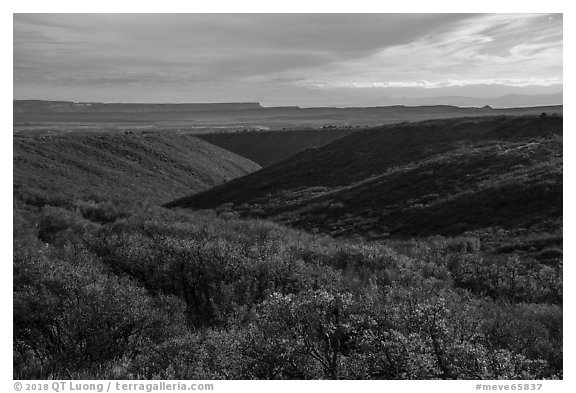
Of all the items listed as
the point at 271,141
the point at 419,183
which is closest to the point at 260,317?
the point at 419,183

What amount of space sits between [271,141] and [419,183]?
6392 cm

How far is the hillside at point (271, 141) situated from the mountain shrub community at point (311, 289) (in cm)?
5929

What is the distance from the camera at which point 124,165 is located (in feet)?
179

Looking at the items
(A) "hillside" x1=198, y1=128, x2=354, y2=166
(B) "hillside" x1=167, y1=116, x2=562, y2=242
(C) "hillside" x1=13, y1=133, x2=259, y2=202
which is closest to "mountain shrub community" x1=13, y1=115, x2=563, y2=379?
(B) "hillside" x1=167, y1=116, x2=562, y2=242

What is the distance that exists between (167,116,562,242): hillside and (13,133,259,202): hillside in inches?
400

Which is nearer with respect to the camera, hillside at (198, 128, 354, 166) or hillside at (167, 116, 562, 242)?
hillside at (167, 116, 562, 242)

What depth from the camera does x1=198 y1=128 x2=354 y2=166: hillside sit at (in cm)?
8812

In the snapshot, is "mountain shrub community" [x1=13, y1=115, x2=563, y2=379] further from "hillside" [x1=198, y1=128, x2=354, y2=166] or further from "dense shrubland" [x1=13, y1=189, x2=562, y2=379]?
"hillside" [x1=198, y1=128, x2=354, y2=166]

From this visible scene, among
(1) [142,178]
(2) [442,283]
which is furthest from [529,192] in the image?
(1) [142,178]

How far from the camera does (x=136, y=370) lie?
6266mm

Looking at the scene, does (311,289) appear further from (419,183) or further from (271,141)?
(271,141)

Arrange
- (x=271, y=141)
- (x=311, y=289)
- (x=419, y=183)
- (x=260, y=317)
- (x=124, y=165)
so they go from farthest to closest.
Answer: (x=271, y=141) < (x=124, y=165) < (x=419, y=183) < (x=311, y=289) < (x=260, y=317)
